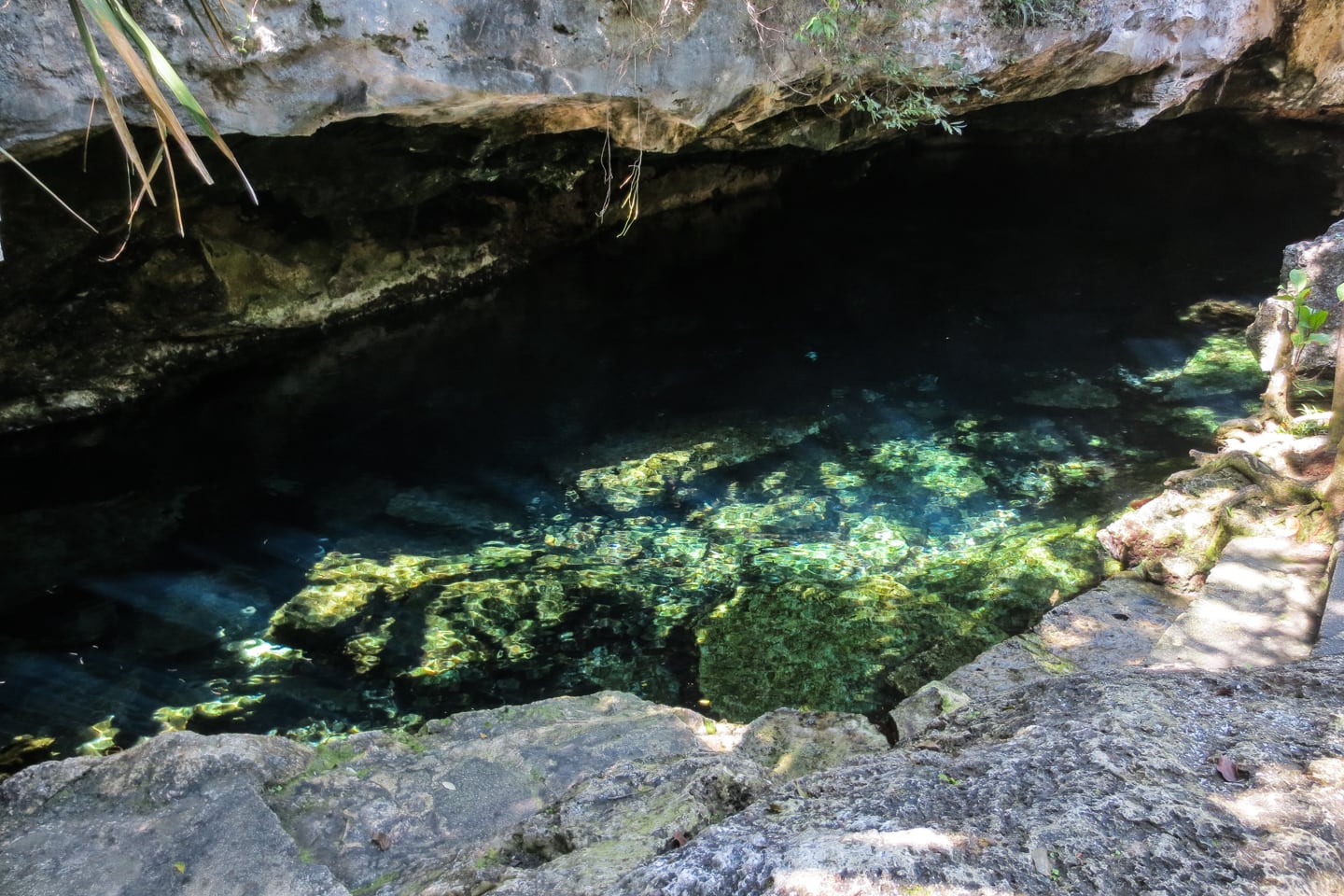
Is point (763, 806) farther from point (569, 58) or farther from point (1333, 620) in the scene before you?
point (569, 58)

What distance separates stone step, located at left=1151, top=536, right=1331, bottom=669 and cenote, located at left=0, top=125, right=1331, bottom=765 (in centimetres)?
99

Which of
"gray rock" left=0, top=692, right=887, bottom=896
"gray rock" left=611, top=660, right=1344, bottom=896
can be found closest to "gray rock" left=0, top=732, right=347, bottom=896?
"gray rock" left=0, top=692, right=887, bottom=896

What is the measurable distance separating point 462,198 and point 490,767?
7.65m

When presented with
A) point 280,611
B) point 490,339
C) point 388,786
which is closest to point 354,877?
point 388,786

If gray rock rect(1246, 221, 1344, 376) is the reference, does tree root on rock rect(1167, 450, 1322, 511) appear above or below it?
below

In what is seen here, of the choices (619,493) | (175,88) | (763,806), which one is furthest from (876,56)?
(763,806)

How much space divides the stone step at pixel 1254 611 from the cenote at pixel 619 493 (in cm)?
99

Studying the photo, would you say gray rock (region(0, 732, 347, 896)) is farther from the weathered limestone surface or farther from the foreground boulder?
the weathered limestone surface

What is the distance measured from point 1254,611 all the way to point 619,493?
358 cm

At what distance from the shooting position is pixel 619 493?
5855 millimetres

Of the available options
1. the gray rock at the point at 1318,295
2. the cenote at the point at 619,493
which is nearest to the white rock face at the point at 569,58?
the cenote at the point at 619,493

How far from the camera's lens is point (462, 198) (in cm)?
953

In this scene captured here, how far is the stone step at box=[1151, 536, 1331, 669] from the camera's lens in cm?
335

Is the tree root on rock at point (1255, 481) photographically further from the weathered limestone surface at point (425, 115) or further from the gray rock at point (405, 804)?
the weathered limestone surface at point (425, 115)
